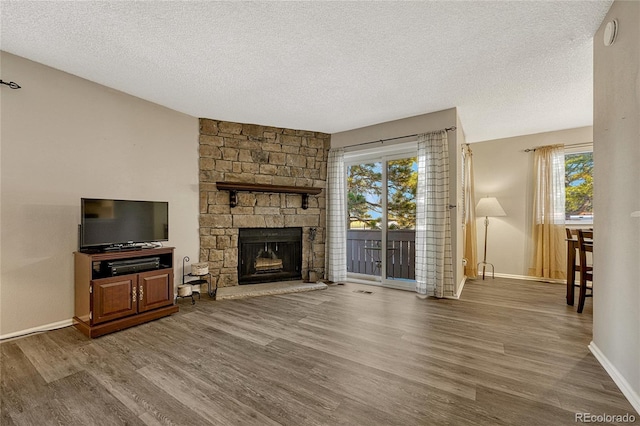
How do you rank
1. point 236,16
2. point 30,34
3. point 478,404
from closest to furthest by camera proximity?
point 478,404 → point 236,16 → point 30,34

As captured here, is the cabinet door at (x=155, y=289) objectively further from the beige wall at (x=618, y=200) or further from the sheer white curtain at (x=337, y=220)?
the beige wall at (x=618, y=200)

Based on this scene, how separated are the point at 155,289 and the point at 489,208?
5.26 m

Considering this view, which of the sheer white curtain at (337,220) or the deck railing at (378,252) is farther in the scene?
the sheer white curtain at (337,220)

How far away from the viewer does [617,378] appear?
5.55 feet

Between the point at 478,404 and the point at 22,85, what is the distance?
176 inches

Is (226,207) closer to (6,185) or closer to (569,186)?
(6,185)

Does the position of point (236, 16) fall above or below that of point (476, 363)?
above

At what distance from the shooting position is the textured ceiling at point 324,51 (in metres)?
1.86

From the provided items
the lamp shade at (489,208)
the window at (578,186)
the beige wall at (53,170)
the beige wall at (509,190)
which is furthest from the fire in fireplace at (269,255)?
the window at (578,186)

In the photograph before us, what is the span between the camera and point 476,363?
1.94 meters

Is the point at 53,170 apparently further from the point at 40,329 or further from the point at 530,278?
the point at 530,278

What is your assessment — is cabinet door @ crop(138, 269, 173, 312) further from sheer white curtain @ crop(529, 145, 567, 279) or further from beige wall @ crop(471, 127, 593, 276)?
sheer white curtain @ crop(529, 145, 567, 279)

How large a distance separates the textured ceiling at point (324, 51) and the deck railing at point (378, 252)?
6.54 ft

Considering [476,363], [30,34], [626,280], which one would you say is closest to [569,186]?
[626,280]
